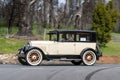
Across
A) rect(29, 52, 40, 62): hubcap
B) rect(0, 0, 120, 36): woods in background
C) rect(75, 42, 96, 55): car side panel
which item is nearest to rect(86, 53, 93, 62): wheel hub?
rect(75, 42, 96, 55): car side panel

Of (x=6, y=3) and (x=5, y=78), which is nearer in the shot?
(x=5, y=78)

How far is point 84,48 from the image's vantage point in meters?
26.0

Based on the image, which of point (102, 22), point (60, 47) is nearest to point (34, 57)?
point (60, 47)

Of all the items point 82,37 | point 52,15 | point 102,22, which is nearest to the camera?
point 82,37

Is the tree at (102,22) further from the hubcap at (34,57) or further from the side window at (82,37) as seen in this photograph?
the hubcap at (34,57)

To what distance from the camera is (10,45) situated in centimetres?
3481

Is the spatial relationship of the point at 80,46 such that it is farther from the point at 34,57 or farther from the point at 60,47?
the point at 34,57

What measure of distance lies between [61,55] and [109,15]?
14.9 meters

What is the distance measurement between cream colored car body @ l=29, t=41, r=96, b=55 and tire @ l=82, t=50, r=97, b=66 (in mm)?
304

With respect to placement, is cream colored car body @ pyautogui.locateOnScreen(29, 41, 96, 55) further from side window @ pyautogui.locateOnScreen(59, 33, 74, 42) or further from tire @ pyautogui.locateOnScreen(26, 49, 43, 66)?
tire @ pyautogui.locateOnScreen(26, 49, 43, 66)

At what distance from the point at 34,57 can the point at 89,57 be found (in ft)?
9.74

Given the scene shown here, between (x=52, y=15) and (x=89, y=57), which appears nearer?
(x=89, y=57)

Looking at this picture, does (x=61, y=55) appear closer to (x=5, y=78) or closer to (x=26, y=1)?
(x=5, y=78)

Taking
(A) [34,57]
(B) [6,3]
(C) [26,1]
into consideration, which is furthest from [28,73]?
(B) [6,3]
